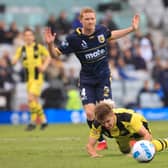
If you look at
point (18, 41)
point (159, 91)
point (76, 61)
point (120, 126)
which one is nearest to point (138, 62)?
point (159, 91)

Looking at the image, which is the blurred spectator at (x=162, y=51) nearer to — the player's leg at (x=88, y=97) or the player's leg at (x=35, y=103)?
Answer: the player's leg at (x=35, y=103)

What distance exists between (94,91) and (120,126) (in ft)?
9.22

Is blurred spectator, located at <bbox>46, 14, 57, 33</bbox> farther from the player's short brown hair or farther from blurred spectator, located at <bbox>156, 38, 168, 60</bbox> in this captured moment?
the player's short brown hair

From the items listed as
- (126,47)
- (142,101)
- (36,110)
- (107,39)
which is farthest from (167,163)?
(126,47)

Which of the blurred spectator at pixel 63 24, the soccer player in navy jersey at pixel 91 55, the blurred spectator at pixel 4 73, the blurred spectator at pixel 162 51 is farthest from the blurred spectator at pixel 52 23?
the soccer player in navy jersey at pixel 91 55

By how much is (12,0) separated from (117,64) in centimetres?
579

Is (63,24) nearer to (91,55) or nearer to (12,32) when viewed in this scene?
(12,32)

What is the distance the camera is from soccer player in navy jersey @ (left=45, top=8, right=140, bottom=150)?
511 inches

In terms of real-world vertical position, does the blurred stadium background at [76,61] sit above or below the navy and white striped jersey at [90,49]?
below

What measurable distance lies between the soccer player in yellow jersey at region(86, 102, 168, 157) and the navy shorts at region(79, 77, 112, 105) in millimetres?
2153

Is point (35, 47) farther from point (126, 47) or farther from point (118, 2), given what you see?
point (118, 2)

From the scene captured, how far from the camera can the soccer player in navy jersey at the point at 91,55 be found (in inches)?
511

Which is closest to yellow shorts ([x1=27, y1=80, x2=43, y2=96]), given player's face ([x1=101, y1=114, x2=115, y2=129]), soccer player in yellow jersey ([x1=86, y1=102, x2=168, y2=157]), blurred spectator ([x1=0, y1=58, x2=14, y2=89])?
blurred spectator ([x1=0, y1=58, x2=14, y2=89])

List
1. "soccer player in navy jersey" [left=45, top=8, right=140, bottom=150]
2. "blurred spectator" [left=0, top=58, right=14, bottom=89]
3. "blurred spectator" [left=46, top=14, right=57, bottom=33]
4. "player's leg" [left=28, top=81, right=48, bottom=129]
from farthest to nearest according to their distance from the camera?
"blurred spectator" [left=46, top=14, right=57, bottom=33] < "blurred spectator" [left=0, top=58, right=14, bottom=89] < "player's leg" [left=28, top=81, right=48, bottom=129] < "soccer player in navy jersey" [left=45, top=8, right=140, bottom=150]
